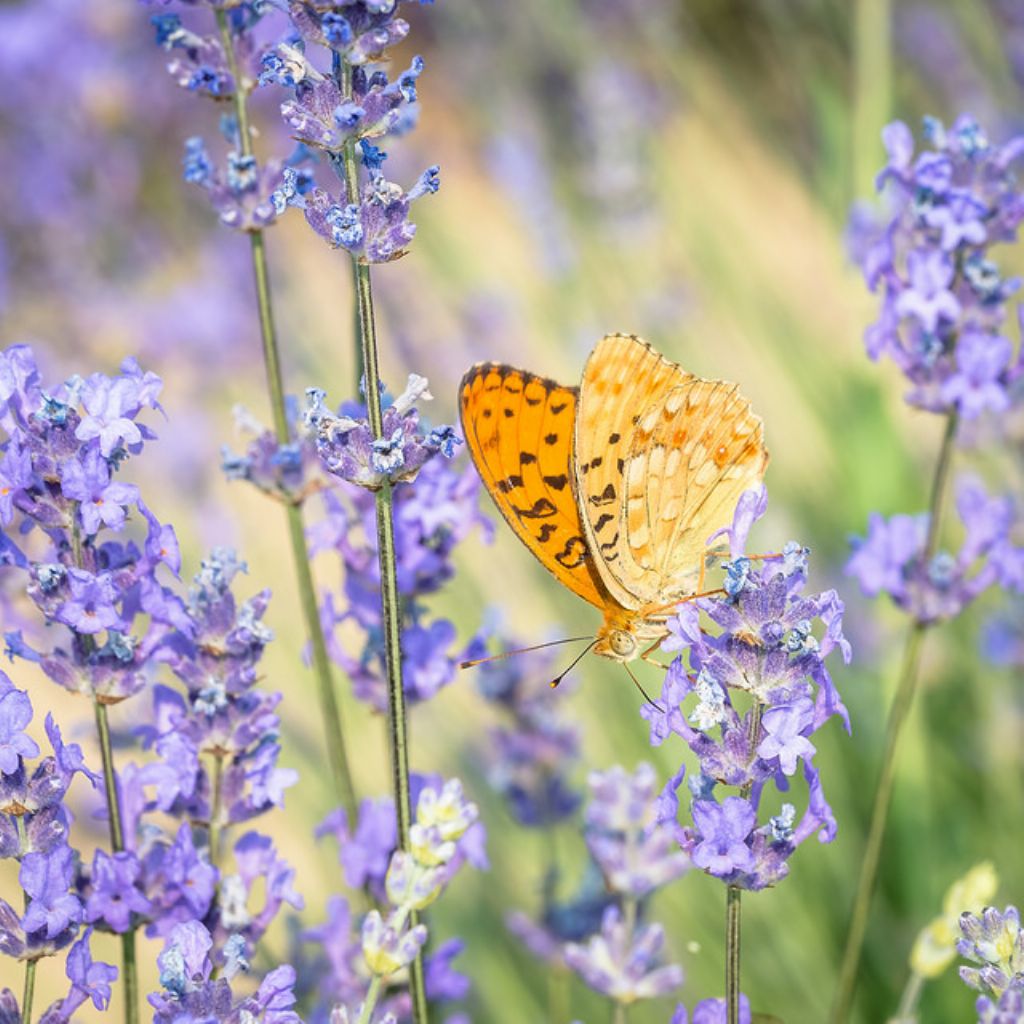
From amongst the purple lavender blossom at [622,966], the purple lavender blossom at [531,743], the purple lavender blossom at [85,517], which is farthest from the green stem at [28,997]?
the purple lavender blossom at [531,743]

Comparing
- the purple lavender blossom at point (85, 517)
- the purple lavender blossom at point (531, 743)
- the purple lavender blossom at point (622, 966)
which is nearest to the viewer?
the purple lavender blossom at point (85, 517)

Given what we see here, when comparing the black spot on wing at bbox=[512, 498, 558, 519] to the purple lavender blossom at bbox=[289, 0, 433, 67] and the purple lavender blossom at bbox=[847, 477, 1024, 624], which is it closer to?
the purple lavender blossom at bbox=[847, 477, 1024, 624]

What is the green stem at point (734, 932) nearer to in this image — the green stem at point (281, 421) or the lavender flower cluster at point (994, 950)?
the lavender flower cluster at point (994, 950)

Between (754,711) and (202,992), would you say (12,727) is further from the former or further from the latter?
(754,711)

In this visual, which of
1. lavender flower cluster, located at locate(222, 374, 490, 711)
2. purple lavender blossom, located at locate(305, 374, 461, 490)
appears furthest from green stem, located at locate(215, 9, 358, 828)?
purple lavender blossom, located at locate(305, 374, 461, 490)

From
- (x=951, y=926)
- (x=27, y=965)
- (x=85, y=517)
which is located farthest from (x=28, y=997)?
(x=951, y=926)

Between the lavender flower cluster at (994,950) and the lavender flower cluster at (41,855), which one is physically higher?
the lavender flower cluster at (41,855)
